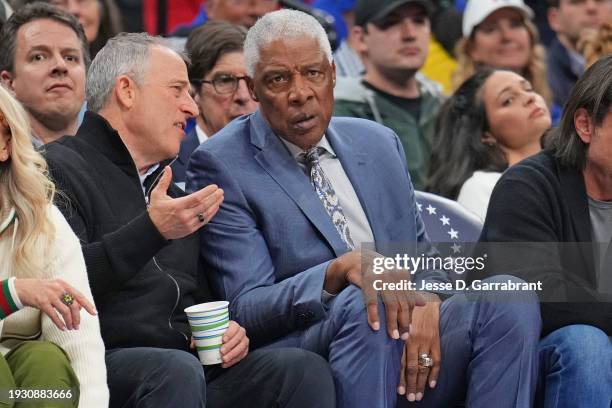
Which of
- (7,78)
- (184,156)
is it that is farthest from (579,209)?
(7,78)

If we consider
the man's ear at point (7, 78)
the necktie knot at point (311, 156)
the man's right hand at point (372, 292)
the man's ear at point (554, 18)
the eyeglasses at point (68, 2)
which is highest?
the eyeglasses at point (68, 2)

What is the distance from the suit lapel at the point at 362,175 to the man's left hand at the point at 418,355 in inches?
18.5

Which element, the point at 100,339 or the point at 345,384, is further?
the point at 345,384

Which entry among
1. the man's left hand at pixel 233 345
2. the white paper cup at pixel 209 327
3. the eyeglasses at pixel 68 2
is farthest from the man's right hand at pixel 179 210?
the eyeglasses at pixel 68 2

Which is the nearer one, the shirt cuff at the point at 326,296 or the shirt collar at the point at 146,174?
the shirt cuff at the point at 326,296

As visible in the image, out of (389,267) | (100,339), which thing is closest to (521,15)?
(389,267)

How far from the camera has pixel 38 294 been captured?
3.41 metres

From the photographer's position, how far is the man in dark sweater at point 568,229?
401 centimetres

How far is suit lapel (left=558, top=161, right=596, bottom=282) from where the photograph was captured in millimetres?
4305

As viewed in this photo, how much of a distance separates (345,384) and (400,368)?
8.2 inches

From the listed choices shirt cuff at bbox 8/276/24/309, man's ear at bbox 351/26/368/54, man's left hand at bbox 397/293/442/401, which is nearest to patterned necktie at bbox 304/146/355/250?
man's left hand at bbox 397/293/442/401

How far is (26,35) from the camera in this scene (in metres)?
5.22

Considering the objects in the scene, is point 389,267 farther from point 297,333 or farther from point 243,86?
point 243,86

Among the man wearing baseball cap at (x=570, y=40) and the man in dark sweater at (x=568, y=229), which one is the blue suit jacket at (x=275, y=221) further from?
the man wearing baseball cap at (x=570, y=40)
